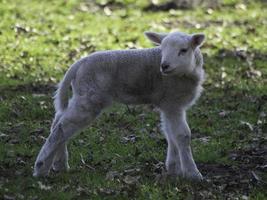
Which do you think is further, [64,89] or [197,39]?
[64,89]

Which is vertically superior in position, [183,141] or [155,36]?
[155,36]

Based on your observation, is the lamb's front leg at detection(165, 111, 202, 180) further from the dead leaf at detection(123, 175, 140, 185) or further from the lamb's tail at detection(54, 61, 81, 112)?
the lamb's tail at detection(54, 61, 81, 112)

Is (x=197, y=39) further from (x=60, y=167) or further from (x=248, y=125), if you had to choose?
(x=248, y=125)

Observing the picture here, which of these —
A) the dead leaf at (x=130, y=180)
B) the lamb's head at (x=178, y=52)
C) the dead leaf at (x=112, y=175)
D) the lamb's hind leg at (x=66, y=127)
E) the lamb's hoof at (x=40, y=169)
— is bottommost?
the dead leaf at (x=112, y=175)

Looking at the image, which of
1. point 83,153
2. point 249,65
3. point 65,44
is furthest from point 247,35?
point 83,153

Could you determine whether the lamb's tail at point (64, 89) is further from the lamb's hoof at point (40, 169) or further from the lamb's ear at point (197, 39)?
the lamb's ear at point (197, 39)

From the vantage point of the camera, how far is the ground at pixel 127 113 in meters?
8.15

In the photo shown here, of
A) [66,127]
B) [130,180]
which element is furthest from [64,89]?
[130,180]

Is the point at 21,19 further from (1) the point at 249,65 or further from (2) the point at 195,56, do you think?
(2) the point at 195,56

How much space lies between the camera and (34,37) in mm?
17250

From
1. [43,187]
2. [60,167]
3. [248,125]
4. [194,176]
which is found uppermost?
[43,187]

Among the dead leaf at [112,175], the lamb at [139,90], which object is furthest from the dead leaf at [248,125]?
the dead leaf at [112,175]

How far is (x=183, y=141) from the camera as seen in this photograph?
8.48 m

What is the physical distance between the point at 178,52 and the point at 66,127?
1.74m
